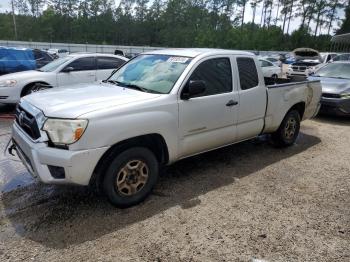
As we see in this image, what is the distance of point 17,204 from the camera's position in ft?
13.5

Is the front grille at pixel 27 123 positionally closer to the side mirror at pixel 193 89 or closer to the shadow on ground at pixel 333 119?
the side mirror at pixel 193 89

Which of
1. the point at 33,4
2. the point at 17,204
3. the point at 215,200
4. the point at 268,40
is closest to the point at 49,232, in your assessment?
the point at 17,204

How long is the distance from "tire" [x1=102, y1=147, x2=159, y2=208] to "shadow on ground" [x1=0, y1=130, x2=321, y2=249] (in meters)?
0.14

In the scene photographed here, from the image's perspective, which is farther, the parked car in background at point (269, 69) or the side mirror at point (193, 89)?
the parked car in background at point (269, 69)

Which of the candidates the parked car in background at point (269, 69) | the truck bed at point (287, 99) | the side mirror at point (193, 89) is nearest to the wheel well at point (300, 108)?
the truck bed at point (287, 99)

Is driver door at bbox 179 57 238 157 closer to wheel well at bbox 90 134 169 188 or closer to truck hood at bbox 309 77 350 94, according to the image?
wheel well at bbox 90 134 169 188

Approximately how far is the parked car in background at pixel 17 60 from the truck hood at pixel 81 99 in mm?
7298

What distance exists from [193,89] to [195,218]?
4.91 ft

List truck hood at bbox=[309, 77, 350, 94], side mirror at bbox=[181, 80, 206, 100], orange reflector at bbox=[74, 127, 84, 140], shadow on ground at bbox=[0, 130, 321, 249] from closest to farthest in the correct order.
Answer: orange reflector at bbox=[74, 127, 84, 140] → shadow on ground at bbox=[0, 130, 321, 249] → side mirror at bbox=[181, 80, 206, 100] → truck hood at bbox=[309, 77, 350, 94]

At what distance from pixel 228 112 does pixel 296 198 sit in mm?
1447

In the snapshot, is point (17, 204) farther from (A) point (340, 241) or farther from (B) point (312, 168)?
(B) point (312, 168)

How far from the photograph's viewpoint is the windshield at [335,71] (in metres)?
10.2

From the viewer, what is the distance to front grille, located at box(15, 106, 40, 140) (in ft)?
12.1

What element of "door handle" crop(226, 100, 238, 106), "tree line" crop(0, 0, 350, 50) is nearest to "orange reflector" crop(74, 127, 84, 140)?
"door handle" crop(226, 100, 238, 106)
